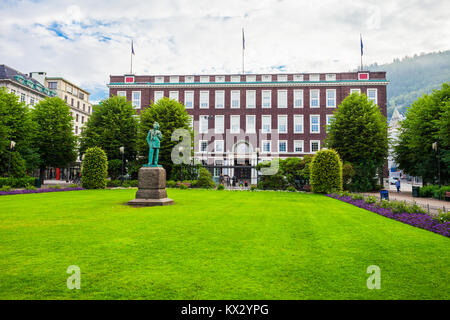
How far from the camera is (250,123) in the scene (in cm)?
4684

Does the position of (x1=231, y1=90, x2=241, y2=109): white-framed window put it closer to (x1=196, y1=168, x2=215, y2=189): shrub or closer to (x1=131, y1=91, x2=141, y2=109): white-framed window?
(x1=131, y1=91, x2=141, y2=109): white-framed window

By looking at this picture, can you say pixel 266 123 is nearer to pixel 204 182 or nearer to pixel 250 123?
pixel 250 123

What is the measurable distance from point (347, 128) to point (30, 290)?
33062 mm

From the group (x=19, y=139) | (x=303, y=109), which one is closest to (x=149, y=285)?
(x=19, y=139)

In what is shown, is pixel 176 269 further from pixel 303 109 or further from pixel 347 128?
pixel 303 109

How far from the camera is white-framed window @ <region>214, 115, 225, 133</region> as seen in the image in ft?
155

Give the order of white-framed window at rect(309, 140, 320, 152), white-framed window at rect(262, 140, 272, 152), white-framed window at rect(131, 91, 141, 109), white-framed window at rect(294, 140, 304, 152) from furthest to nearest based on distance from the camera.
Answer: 1. white-framed window at rect(131, 91, 141, 109)
2. white-framed window at rect(262, 140, 272, 152)
3. white-framed window at rect(294, 140, 304, 152)
4. white-framed window at rect(309, 140, 320, 152)

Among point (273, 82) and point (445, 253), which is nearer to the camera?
point (445, 253)

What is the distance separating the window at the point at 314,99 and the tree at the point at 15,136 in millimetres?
39711

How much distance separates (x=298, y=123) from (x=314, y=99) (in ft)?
15.7

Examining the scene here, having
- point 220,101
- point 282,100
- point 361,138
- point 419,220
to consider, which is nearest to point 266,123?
point 282,100

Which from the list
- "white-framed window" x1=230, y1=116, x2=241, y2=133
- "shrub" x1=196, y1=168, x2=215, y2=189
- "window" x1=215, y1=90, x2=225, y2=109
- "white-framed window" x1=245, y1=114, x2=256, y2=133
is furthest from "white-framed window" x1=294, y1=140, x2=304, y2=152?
"shrub" x1=196, y1=168, x2=215, y2=189

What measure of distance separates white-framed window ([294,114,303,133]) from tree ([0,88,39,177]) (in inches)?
1454

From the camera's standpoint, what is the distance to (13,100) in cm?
3127
